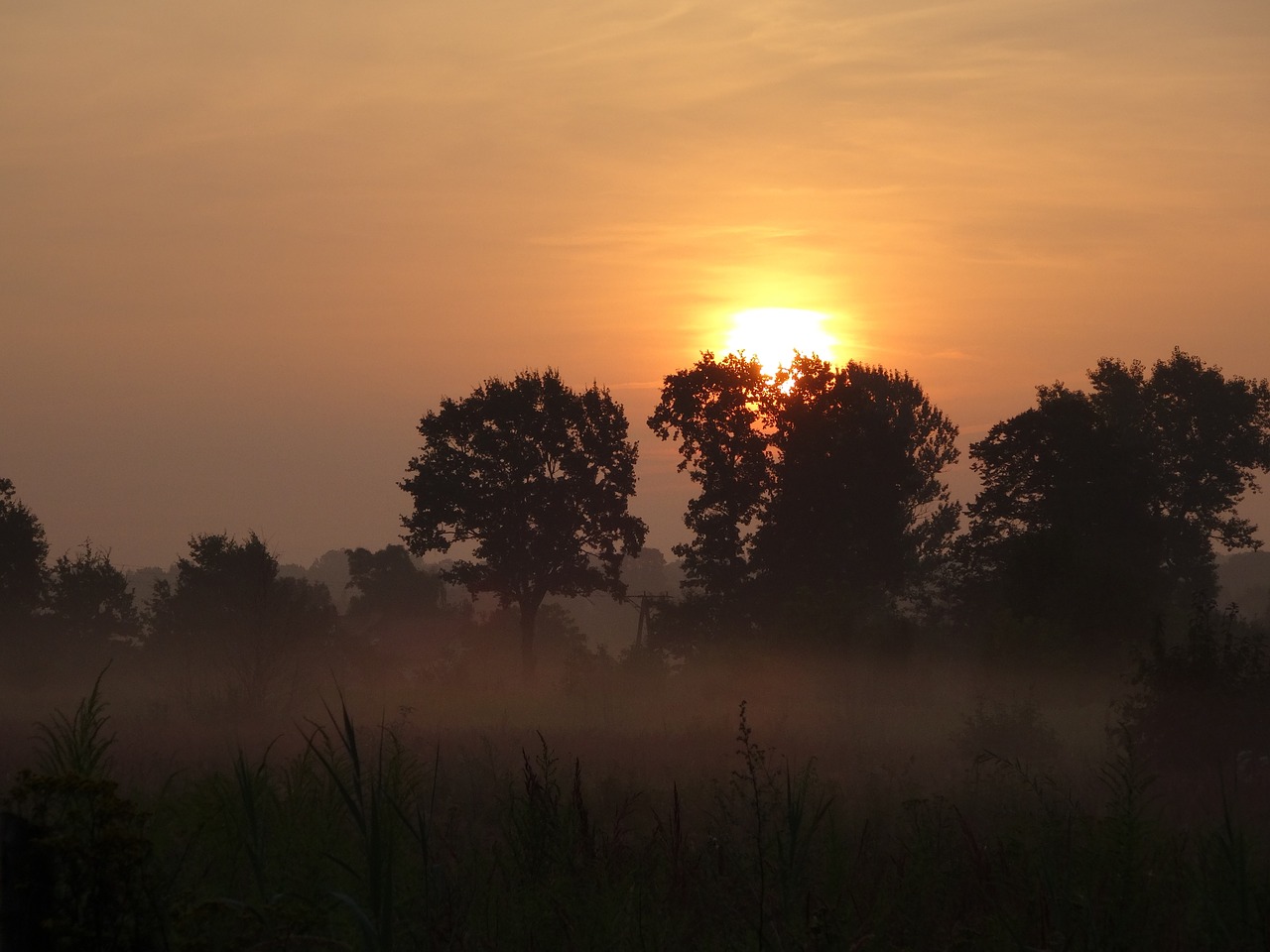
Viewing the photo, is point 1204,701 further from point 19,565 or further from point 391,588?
point 391,588

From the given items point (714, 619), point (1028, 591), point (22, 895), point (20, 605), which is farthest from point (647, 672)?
point (22, 895)

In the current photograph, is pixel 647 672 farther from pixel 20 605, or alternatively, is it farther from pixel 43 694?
pixel 20 605

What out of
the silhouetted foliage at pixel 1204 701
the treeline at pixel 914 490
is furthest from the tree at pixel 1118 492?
the silhouetted foliage at pixel 1204 701

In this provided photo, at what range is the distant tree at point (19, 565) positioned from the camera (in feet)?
151

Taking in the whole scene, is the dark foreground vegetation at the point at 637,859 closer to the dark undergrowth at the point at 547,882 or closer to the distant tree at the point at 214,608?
the dark undergrowth at the point at 547,882

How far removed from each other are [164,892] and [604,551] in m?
46.8

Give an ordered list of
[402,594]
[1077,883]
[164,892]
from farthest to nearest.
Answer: [402,594] < [1077,883] < [164,892]

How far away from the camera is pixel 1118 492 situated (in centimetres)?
4606

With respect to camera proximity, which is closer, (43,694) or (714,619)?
(43,694)

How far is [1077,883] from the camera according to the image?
7047mm

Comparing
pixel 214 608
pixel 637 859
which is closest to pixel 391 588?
pixel 214 608

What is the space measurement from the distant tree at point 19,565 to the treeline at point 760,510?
8 cm

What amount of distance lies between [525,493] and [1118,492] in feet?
78.0

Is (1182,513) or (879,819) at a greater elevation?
(1182,513)
